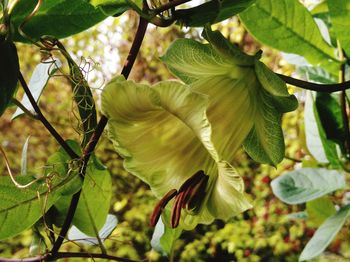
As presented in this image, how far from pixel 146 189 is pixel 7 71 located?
2.62 m

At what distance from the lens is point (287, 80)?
0.29 meters

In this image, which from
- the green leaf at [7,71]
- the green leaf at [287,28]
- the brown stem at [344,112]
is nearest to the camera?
the green leaf at [7,71]

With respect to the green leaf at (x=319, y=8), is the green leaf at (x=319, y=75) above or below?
below

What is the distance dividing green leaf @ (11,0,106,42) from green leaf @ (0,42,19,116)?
66 millimetres

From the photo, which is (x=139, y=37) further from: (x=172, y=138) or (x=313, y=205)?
(x=313, y=205)

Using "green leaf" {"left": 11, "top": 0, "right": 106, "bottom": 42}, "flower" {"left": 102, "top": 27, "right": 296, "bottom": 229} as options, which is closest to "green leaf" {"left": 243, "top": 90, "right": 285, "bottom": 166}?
"flower" {"left": 102, "top": 27, "right": 296, "bottom": 229}

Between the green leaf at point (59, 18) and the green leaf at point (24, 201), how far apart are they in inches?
3.8

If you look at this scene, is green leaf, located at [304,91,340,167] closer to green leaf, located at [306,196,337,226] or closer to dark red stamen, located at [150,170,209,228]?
green leaf, located at [306,196,337,226]

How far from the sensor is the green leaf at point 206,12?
11.1 inches

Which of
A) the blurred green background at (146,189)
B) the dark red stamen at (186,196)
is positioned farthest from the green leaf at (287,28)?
the blurred green background at (146,189)

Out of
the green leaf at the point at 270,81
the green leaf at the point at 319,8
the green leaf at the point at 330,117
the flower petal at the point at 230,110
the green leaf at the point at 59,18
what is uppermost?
the green leaf at the point at 59,18

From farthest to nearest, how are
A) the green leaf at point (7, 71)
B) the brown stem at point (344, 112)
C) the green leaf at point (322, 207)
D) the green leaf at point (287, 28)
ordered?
the green leaf at point (322, 207) < the brown stem at point (344, 112) < the green leaf at point (287, 28) < the green leaf at point (7, 71)

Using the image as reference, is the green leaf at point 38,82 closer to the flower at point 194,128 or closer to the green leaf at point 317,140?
the flower at point 194,128

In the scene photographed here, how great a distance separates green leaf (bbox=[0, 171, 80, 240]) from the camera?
36cm
